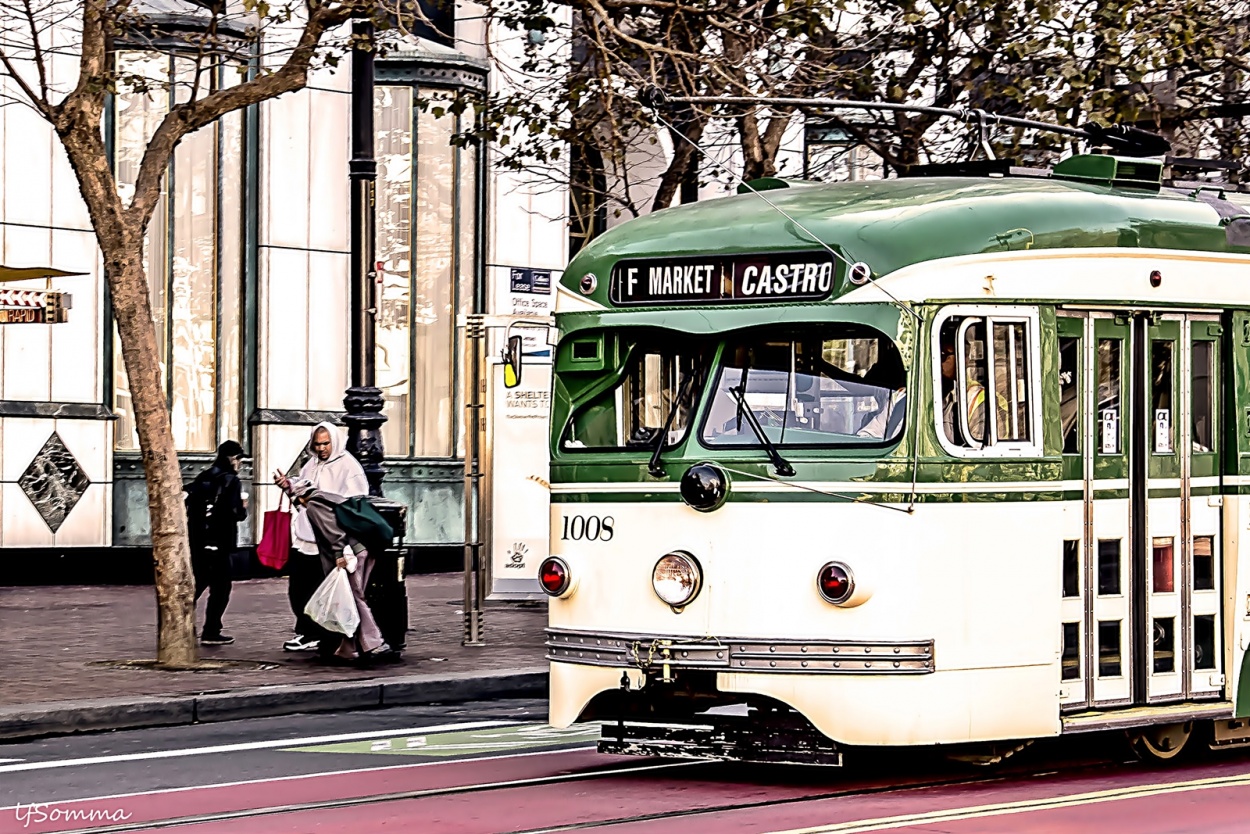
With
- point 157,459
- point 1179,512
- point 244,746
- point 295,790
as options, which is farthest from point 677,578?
point 157,459

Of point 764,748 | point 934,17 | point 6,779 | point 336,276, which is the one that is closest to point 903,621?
point 764,748

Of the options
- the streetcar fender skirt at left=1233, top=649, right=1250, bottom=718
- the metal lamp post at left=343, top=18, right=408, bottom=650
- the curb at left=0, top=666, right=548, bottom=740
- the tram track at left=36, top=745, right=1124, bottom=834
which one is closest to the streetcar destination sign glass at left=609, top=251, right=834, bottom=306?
the tram track at left=36, top=745, right=1124, bottom=834

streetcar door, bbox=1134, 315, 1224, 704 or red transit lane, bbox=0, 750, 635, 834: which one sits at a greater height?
streetcar door, bbox=1134, 315, 1224, 704

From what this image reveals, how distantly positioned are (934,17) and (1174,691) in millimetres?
13210

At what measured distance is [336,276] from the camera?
2512cm

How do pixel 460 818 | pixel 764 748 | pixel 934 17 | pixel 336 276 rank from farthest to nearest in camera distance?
1. pixel 336 276
2. pixel 934 17
3. pixel 764 748
4. pixel 460 818

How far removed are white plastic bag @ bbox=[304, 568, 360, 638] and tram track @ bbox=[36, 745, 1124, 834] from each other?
193 inches

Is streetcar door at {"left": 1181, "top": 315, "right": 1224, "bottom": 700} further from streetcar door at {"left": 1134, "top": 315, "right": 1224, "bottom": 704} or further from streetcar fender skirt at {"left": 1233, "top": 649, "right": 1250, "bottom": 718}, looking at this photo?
streetcar fender skirt at {"left": 1233, "top": 649, "right": 1250, "bottom": 718}

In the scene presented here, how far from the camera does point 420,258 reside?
25.7 meters

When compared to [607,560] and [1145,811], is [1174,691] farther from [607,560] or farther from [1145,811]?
[607,560]

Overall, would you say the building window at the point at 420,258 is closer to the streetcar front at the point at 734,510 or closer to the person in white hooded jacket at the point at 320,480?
the person in white hooded jacket at the point at 320,480

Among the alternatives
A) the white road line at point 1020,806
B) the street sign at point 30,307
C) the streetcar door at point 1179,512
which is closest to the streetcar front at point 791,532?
the white road line at point 1020,806

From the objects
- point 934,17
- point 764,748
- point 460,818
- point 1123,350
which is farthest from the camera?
point 934,17

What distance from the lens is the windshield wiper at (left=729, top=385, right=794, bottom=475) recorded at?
986 centimetres
